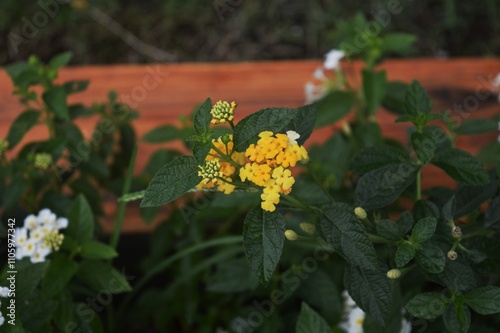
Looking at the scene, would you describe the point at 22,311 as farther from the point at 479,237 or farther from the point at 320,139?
the point at 320,139

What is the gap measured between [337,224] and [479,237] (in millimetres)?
279

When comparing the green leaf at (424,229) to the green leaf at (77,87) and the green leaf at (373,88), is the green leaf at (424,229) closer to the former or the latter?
the green leaf at (373,88)

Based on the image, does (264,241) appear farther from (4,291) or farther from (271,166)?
(4,291)

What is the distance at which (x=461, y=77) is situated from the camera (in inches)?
76.2

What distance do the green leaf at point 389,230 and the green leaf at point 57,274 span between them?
57 centimetres

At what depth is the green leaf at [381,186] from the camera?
1.14 metres

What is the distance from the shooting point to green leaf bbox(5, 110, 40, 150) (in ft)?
4.87

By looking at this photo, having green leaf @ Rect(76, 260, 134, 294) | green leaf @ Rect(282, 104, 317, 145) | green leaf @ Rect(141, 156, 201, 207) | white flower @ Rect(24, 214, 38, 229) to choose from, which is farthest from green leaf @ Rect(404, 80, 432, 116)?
white flower @ Rect(24, 214, 38, 229)

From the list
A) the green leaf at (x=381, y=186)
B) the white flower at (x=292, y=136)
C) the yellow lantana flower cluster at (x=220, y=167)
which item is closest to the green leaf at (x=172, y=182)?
the yellow lantana flower cluster at (x=220, y=167)

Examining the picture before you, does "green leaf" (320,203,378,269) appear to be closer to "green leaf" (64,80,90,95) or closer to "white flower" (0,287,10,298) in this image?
"white flower" (0,287,10,298)

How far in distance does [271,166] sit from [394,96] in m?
0.75

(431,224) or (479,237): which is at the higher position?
(431,224)

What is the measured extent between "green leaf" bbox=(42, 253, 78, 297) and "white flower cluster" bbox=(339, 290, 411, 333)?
513 millimetres

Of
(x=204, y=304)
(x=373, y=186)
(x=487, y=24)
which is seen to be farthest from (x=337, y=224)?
Answer: (x=487, y=24)
